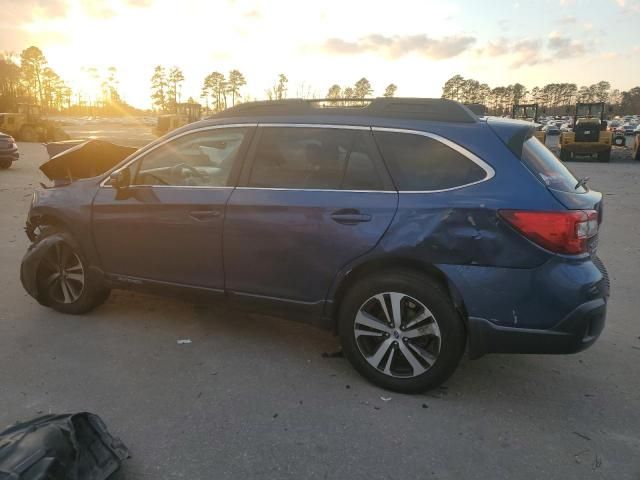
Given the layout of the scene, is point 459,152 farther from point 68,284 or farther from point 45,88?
point 45,88

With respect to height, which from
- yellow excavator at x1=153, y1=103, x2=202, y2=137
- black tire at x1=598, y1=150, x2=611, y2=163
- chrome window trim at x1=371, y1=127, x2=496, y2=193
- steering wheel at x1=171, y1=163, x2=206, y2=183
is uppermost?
yellow excavator at x1=153, y1=103, x2=202, y2=137

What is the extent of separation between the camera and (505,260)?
9.14 ft

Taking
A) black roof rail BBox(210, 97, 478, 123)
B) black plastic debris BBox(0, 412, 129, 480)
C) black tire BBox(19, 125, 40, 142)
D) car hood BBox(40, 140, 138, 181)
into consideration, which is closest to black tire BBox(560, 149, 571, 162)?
car hood BBox(40, 140, 138, 181)

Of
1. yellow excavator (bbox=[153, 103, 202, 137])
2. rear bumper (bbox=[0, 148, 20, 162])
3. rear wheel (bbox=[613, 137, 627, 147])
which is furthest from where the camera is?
yellow excavator (bbox=[153, 103, 202, 137])

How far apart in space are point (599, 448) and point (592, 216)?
1.27m

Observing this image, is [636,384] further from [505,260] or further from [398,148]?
[398,148]

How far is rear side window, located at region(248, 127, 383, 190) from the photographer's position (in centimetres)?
318

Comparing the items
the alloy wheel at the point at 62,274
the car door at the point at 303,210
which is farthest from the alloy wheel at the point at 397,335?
the alloy wheel at the point at 62,274

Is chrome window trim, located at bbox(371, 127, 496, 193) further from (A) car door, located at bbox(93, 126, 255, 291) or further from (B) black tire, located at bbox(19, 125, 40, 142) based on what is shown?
(B) black tire, located at bbox(19, 125, 40, 142)

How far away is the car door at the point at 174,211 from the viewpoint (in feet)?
11.7

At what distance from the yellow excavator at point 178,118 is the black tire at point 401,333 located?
29.5 m

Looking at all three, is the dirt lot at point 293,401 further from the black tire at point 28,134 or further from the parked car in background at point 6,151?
the black tire at point 28,134

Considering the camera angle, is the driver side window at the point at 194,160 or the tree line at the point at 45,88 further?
the tree line at the point at 45,88

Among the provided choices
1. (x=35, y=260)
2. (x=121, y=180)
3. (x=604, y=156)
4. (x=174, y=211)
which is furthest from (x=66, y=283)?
(x=604, y=156)
